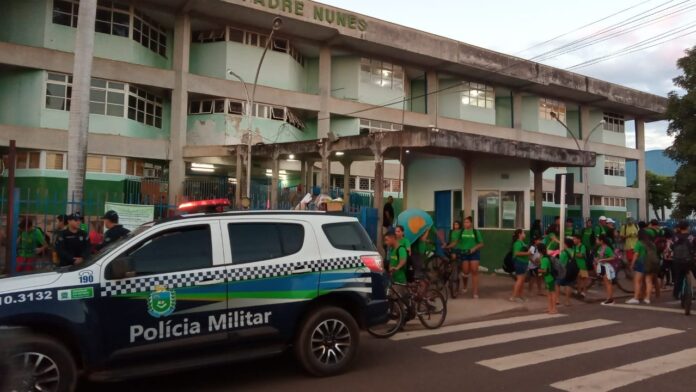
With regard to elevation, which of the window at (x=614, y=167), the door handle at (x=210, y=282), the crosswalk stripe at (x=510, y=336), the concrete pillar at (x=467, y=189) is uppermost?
the window at (x=614, y=167)

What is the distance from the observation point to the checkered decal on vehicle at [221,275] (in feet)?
16.3

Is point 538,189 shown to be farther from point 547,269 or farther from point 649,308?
point 547,269

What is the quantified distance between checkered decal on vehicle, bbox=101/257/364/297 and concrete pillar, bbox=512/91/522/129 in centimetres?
3163

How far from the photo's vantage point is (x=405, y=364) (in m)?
6.37

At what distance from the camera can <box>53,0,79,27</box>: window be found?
21500mm

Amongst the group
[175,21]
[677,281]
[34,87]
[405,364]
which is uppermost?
[175,21]

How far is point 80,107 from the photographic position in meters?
10.5

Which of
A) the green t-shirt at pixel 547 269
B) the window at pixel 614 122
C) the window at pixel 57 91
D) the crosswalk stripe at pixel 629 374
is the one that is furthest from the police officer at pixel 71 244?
the window at pixel 614 122

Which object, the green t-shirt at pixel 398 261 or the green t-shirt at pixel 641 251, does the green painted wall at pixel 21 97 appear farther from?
the green t-shirt at pixel 641 251

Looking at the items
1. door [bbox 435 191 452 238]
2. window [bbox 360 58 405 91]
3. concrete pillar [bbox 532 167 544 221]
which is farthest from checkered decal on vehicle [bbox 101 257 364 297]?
window [bbox 360 58 405 91]

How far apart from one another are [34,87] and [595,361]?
22510 mm

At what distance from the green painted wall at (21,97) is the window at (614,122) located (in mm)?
39187

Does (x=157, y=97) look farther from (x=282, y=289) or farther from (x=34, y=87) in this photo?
(x=282, y=289)

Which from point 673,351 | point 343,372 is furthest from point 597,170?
point 343,372
